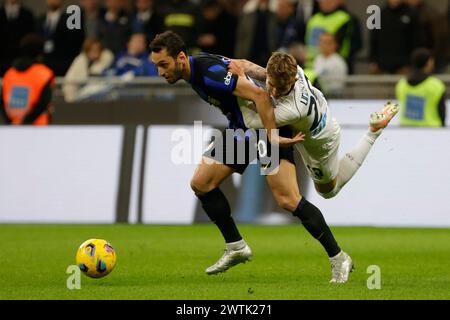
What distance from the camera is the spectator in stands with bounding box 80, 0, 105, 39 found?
2144 centimetres

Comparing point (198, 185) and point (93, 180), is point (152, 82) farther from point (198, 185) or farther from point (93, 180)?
point (198, 185)

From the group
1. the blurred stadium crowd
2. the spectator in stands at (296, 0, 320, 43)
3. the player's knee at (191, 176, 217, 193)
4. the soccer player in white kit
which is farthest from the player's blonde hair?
the spectator in stands at (296, 0, 320, 43)

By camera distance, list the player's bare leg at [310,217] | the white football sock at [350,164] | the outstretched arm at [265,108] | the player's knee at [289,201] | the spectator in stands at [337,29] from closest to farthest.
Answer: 1. the outstretched arm at [265,108]
2. the player's bare leg at [310,217]
3. the player's knee at [289,201]
4. the white football sock at [350,164]
5. the spectator in stands at [337,29]

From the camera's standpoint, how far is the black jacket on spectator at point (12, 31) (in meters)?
21.9

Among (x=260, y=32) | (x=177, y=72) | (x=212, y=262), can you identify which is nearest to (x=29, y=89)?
(x=260, y=32)

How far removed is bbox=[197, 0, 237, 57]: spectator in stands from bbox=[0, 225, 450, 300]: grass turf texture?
5.04 metres

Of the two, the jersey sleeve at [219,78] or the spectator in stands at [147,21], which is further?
the spectator in stands at [147,21]

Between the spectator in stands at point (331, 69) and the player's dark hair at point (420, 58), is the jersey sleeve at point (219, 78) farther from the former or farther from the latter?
the spectator in stands at point (331, 69)

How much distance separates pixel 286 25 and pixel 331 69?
1.30 metres

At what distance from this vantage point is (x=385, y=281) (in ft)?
34.5

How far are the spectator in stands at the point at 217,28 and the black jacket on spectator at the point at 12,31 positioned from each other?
3.18 m

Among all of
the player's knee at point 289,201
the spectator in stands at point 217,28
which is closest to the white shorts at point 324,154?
the player's knee at point 289,201

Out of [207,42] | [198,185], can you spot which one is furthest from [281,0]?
[198,185]

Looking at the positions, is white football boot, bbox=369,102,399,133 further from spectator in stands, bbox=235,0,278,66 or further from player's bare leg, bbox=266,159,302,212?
spectator in stands, bbox=235,0,278,66
